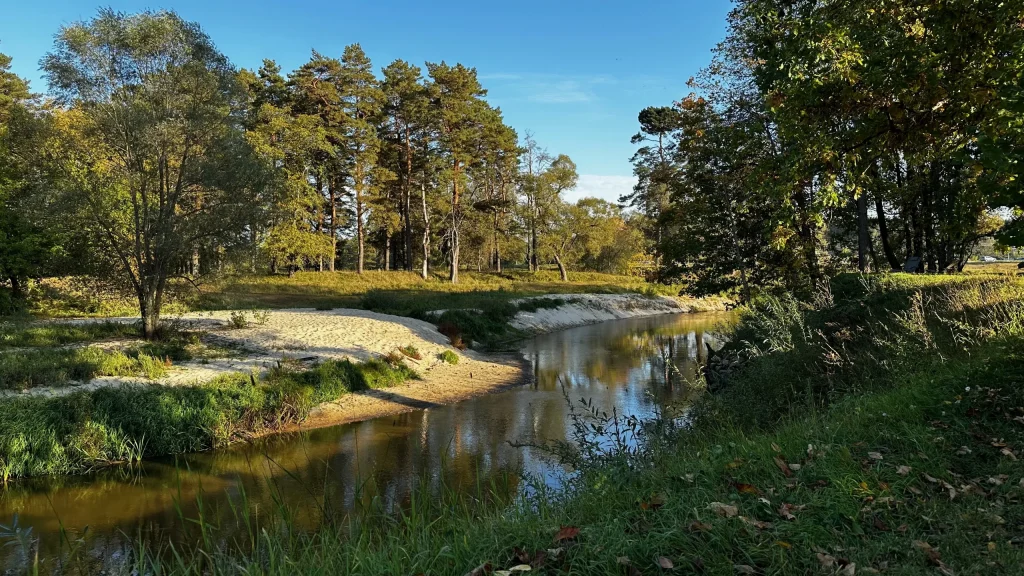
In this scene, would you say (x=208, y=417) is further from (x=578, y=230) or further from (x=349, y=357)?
(x=578, y=230)

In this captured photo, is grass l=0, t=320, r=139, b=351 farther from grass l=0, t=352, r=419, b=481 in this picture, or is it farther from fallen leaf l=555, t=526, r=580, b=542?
fallen leaf l=555, t=526, r=580, b=542

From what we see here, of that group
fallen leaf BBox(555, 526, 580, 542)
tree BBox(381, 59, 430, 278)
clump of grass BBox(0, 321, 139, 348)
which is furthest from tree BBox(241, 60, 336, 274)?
fallen leaf BBox(555, 526, 580, 542)

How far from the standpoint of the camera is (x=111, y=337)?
14984mm

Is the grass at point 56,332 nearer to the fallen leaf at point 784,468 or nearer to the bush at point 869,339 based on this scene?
the bush at point 869,339

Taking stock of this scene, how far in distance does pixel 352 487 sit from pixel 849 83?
848cm

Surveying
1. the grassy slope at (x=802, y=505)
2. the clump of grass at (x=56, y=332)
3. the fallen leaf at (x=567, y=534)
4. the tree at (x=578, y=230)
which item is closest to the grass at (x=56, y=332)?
the clump of grass at (x=56, y=332)

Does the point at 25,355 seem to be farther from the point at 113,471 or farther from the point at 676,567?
the point at 676,567

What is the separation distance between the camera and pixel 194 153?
574 inches

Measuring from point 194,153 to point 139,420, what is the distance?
7911 millimetres

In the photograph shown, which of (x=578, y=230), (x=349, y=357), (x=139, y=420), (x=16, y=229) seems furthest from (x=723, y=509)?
(x=578, y=230)

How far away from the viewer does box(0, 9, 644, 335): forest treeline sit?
13.3m

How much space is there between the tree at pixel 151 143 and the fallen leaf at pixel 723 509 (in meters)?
14.8

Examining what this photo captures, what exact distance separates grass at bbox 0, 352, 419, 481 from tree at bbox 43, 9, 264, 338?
5.27 meters

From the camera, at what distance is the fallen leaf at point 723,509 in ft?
10.4
